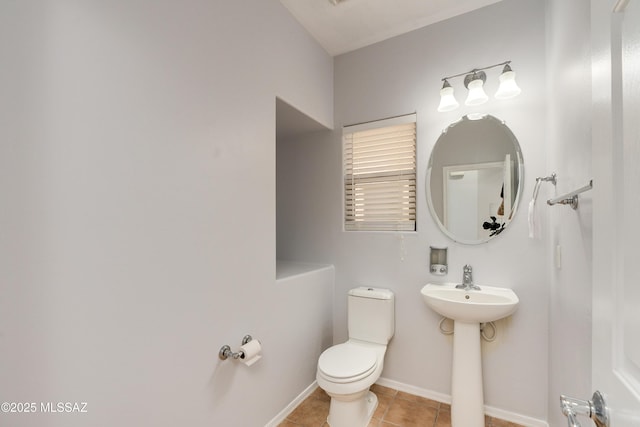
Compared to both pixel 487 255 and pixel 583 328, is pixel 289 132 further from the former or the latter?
pixel 583 328

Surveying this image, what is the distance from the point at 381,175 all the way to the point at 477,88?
0.87 metres

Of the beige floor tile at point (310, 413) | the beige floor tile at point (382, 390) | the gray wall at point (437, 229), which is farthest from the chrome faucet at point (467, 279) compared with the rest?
the beige floor tile at point (310, 413)

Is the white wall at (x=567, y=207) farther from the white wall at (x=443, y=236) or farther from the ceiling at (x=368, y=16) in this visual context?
the ceiling at (x=368, y=16)

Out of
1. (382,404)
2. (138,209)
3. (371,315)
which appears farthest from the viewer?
(371,315)

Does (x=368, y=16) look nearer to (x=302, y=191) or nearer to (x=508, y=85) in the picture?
(x=508, y=85)

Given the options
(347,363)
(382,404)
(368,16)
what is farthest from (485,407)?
(368,16)

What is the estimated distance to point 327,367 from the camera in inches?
65.3

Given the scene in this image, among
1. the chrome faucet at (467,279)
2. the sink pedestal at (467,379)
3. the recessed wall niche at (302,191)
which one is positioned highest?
the recessed wall niche at (302,191)

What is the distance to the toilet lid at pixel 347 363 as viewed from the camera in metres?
1.59

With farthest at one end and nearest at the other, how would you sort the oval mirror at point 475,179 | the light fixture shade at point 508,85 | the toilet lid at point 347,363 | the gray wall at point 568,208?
the oval mirror at point 475,179 < the light fixture shade at point 508,85 < the toilet lid at point 347,363 < the gray wall at point 568,208

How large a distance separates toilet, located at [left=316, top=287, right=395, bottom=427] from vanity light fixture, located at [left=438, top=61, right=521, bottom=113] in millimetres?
1454

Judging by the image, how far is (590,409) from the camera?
0.52 m

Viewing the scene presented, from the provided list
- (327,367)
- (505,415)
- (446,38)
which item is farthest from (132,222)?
(505,415)

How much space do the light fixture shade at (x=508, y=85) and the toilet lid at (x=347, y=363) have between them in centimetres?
189
